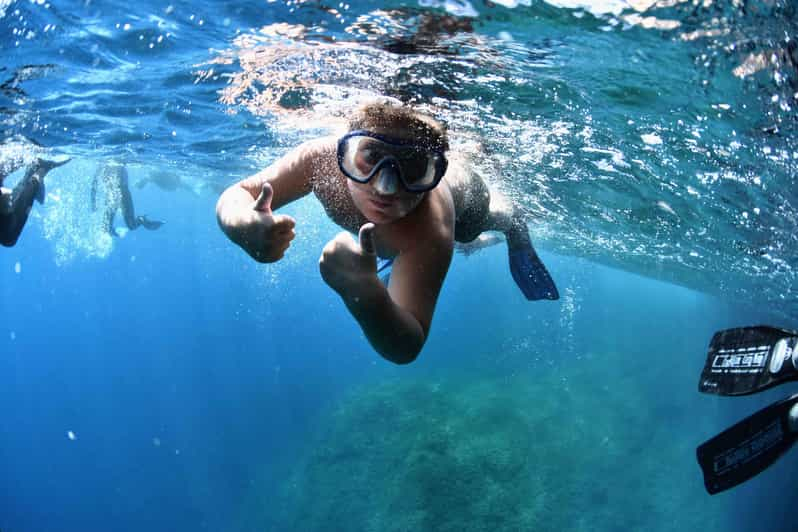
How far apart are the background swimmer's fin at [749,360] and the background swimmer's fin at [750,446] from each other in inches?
6.4

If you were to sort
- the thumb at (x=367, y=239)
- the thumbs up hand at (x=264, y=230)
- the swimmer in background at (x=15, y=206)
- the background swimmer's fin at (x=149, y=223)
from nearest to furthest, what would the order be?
the thumb at (x=367, y=239) → the thumbs up hand at (x=264, y=230) → the swimmer in background at (x=15, y=206) → the background swimmer's fin at (x=149, y=223)

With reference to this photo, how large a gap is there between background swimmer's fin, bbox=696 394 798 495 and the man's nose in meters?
2.71

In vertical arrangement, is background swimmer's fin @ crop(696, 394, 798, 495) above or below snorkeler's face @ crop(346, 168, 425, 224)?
below

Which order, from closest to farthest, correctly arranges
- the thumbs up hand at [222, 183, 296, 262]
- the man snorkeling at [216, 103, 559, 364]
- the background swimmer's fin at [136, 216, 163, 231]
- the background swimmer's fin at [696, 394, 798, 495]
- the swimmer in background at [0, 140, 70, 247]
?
the man snorkeling at [216, 103, 559, 364], the background swimmer's fin at [696, 394, 798, 495], the thumbs up hand at [222, 183, 296, 262], the swimmer in background at [0, 140, 70, 247], the background swimmer's fin at [136, 216, 163, 231]

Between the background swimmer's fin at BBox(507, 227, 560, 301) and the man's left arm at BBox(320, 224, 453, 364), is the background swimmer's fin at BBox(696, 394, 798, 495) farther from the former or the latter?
the background swimmer's fin at BBox(507, 227, 560, 301)

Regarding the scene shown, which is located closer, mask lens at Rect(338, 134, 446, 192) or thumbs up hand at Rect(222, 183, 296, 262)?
thumbs up hand at Rect(222, 183, 296, 262)

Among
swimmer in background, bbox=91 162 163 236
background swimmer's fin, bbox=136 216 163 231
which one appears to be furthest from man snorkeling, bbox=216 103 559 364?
swimmer in background, bbox=91 162 163 236

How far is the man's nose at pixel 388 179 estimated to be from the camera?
369cm

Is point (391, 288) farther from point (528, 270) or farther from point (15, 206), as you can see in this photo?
point (15, 206)

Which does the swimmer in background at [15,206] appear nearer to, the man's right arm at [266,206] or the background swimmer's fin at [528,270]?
the man's right arm at [266,206]

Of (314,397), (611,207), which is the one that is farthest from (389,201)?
(314,397)

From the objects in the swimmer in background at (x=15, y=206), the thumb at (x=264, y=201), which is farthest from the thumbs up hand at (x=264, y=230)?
the swimmer in background at (x=15, y=206)

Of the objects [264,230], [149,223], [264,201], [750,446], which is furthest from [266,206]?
[149,223]

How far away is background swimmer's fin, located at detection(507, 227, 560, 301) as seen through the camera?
28.0 ft
